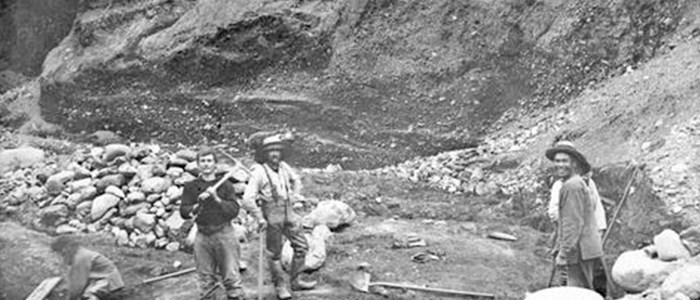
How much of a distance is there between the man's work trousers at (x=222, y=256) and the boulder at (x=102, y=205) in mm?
3041

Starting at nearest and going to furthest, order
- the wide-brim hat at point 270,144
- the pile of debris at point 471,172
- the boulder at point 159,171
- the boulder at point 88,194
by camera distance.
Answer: the wide-brim hat at point 270,144, the boulder at point 159,171, the boulder at point 88,194, the pile of debris at point 471,172

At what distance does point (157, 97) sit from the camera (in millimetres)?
13922

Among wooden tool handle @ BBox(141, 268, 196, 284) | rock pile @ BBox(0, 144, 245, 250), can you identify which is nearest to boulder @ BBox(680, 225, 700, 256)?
wooden tool handle @ BBox(141, 268, 196, 284)

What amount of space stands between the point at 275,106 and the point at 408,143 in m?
2.25

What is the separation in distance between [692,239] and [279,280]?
333 centimetres

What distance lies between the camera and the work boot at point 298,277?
698 cm

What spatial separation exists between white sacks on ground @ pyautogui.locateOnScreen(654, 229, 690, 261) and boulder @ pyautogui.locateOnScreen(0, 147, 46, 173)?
8.19 meters

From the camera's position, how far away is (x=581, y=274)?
6.20 meters

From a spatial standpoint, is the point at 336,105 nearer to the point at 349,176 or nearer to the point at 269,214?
the point at 349,176

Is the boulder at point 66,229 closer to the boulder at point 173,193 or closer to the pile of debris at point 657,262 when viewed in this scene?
the boulder at point 173,193

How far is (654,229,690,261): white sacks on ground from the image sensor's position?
21.4 ft

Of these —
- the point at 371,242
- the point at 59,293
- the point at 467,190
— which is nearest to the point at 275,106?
the point at 467,190

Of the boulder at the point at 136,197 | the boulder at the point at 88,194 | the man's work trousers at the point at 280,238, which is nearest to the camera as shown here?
the man's work trousers at the point at 280,238

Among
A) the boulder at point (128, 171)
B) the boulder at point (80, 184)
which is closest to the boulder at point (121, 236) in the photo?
the boulder at point (128, 171)
